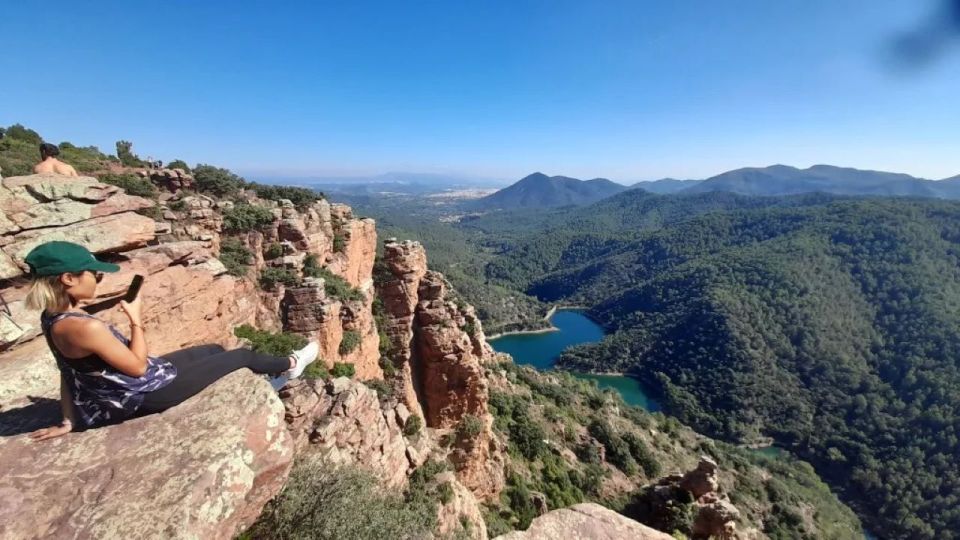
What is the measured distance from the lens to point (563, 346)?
349 ft

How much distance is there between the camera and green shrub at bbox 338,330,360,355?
51.5ft

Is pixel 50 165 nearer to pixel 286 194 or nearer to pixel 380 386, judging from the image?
pixel 380 386

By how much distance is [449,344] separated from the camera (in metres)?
19.5

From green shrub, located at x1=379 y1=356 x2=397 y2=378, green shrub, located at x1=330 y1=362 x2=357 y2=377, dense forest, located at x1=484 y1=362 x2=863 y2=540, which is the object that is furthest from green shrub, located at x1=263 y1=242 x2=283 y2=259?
dense forest, located at x1=484 y1=362 x2=863 y2=540

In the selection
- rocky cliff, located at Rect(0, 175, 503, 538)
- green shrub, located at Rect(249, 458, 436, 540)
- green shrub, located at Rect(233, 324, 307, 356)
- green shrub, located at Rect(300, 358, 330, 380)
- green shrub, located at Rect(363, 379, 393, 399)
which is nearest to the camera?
rocky cliff, located at Rect(0, 175, 503, 538)

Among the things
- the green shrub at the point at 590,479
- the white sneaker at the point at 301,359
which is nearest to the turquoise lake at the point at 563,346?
the green shrub at the point at 590,479

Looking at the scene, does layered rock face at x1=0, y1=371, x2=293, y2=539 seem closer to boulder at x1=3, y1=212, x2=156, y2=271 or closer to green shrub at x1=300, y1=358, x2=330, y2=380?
boulder at x1=3, y1=212, x2=156, y2=271

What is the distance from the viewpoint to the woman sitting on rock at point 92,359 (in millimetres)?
3512

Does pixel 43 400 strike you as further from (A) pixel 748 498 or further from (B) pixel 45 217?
(A) pixel 748 498

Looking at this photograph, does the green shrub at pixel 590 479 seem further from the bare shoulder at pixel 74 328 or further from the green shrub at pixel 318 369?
the bare shoulder at pixel 74 328

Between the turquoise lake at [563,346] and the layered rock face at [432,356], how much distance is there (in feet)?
190

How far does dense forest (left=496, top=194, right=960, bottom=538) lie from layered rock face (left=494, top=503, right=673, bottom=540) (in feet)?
235

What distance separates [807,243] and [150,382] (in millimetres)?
168432

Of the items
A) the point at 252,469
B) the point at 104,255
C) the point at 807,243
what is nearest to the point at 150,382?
the point at 252,469
